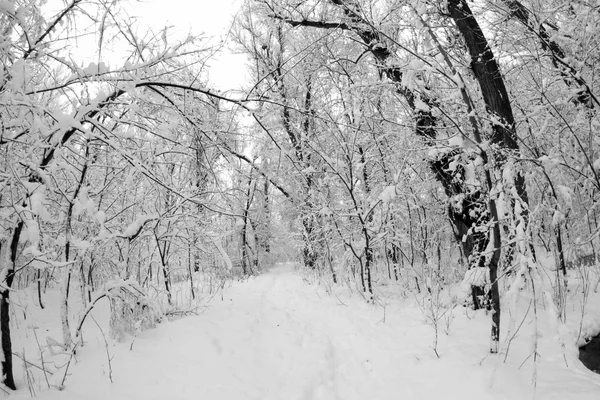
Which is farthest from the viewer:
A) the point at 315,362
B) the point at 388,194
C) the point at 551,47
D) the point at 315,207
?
the point at 315,207

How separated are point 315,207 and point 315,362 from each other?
3.61m

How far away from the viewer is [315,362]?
384 cm

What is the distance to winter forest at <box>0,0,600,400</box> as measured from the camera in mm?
2309

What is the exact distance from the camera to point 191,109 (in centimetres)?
242

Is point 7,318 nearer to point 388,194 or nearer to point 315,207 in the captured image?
point 388,194

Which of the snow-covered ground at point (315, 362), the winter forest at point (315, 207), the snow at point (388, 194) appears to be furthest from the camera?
the snow at point (388, 194)

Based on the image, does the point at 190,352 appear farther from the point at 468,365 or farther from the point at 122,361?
the point at 468,365

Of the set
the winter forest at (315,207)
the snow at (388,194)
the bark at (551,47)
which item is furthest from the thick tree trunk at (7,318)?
the bark at (551,47)

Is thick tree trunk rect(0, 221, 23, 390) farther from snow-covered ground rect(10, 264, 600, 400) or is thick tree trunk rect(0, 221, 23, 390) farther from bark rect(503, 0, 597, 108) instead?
bark rect(503, 0, 597, 108)

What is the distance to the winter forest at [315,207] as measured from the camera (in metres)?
2.31

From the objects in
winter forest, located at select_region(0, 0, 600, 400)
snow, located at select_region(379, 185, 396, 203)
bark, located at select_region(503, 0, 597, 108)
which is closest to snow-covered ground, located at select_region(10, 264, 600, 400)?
winter forest, located at select_region(0, 0, 600, 400)

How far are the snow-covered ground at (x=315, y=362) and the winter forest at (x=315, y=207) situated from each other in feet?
0.09

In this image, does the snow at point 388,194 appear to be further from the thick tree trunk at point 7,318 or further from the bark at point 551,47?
the thick tree trunk at point 7,318

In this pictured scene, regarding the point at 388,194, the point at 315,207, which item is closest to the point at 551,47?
the point at 388,194
